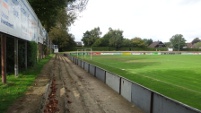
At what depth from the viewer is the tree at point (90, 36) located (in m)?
126

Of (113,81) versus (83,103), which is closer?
(83,103)

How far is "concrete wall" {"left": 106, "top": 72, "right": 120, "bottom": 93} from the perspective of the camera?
1131 centimetres

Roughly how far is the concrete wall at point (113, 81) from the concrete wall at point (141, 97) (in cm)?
210

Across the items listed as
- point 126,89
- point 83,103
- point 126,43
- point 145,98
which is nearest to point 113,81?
point 126,89

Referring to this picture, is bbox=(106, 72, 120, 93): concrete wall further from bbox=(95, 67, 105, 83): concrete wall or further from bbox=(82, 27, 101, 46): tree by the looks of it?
bbox=(82, 27, 101, 46): tree

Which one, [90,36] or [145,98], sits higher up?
[90,36]

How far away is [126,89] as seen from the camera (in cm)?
1000

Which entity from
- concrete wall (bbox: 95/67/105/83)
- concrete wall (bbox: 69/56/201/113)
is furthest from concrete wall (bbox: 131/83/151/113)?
concrete wall (bbox: 95/67/105/83)

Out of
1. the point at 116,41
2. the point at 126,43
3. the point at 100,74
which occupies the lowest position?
the point at 100,74

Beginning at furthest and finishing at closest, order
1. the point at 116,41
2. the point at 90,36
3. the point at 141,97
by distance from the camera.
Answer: the point at 90,36
the point at 116,41
the point at 141,97

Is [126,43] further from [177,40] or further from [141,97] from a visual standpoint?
[141,97]

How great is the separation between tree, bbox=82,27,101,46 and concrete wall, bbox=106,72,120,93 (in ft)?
369

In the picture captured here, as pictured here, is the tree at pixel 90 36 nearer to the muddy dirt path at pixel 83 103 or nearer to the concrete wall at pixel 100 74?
the concrete wall at pixel 100 74

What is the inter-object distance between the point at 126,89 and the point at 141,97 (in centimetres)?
170
